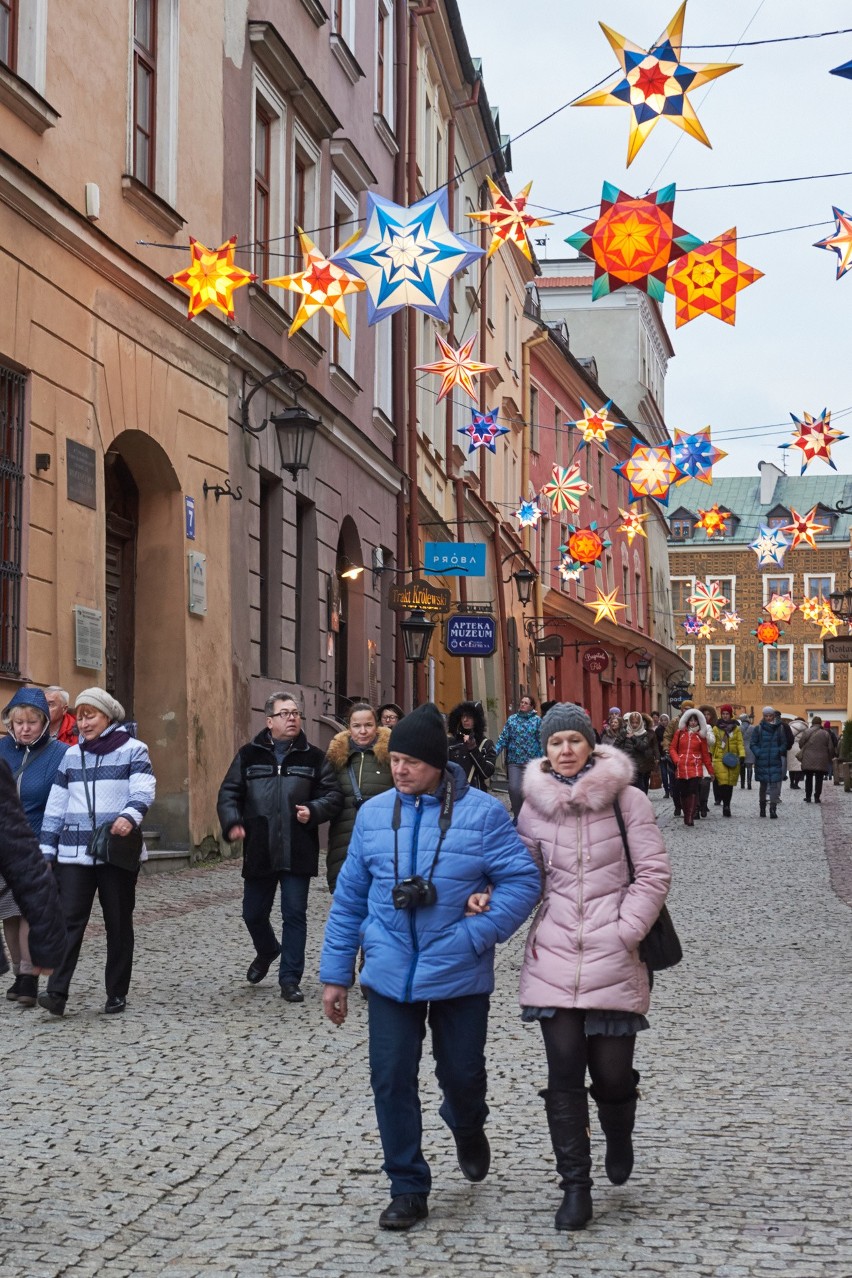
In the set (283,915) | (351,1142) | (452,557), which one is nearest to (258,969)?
(283,915)

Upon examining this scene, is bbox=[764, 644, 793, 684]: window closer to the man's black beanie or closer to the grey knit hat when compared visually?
the grey knit hat

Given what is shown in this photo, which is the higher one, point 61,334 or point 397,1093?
point 61,334

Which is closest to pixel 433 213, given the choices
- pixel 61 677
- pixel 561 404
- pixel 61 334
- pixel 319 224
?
pixel 61 334

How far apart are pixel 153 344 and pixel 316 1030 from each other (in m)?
8.92

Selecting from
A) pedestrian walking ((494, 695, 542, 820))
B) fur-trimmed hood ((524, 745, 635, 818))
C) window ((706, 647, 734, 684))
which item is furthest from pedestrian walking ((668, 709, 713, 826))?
window ((706, 647, 734, 684))

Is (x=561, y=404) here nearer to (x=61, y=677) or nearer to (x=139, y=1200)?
(x=61, y=677)

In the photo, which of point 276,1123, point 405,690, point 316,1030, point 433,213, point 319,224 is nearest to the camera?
point 276,1123

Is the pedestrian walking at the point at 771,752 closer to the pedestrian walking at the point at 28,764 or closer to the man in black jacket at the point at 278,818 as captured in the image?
the man in black jacket at the point at 278,818

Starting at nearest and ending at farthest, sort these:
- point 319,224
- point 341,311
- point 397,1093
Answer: point 397,1093 < point 341,311 < point 319,224

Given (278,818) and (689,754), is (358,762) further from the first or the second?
(689,754)

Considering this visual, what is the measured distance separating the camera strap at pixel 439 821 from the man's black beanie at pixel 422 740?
73 millimetres

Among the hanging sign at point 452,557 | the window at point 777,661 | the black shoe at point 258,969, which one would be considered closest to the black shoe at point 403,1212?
the black shoe at point 258,969

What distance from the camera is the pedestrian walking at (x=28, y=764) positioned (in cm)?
893

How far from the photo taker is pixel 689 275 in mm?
13688
